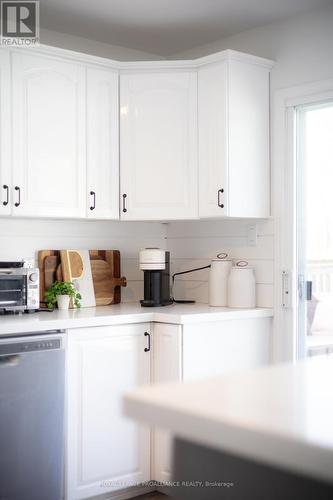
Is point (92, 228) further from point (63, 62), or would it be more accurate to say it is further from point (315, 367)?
point (315, 367)

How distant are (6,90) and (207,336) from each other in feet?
5.14

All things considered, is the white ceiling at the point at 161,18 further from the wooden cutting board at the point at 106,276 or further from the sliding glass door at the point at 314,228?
the wooden cutting board at the point at 106,276

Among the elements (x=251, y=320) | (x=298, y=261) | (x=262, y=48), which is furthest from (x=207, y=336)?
(x=262, y=48)

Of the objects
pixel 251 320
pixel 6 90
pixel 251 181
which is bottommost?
pixel 251 320

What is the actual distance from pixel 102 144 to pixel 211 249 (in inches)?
36.7

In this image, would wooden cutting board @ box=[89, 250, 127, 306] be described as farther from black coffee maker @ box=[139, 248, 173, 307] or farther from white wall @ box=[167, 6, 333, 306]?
white wall @ box=[167, 6, 333, 306]

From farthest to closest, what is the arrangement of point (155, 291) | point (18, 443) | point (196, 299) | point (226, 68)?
point (196, 299)
point (155, 291)
point (226, 68)
point (18, 443)

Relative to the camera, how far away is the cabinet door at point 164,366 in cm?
331

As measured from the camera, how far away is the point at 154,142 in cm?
374

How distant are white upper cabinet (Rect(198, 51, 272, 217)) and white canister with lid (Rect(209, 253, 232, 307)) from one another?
1.15 ft

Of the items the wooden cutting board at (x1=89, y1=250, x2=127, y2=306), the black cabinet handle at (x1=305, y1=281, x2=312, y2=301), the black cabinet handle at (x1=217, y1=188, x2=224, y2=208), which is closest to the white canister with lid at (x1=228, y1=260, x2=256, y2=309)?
the black cabinet handle at (x1=305, y1=281, x2=312, y2=301)

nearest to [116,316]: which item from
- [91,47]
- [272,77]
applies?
[272,77]

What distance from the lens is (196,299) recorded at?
4.14 metres

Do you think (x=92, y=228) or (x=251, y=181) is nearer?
(x=251, y=181)
